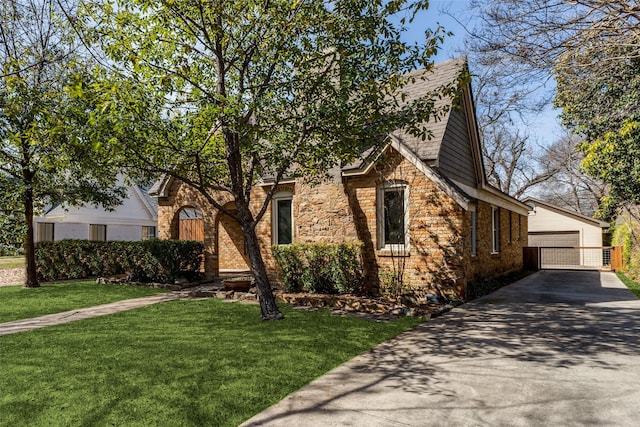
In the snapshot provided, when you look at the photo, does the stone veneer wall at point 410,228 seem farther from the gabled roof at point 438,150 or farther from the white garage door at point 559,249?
the white garage door at point 559,249

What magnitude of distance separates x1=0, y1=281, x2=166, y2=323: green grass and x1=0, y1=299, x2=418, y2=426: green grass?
2.36m

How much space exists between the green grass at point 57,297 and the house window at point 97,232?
11.3 meters

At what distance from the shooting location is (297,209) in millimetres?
12609

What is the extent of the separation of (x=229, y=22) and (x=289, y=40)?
1.18m

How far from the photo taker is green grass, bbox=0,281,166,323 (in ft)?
31.0

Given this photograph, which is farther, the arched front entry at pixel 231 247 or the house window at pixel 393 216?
the arched front entry at pixel 231 247

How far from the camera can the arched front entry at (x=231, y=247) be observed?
1669cm

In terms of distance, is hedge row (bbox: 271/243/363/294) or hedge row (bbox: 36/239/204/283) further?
hedge row (bbox: 36/239/204/283)

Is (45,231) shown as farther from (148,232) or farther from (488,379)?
(488,379)

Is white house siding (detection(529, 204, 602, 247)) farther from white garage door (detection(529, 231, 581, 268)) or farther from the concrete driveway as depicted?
the concrete driveway

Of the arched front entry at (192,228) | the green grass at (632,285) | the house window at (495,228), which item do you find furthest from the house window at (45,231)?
the green grass at (632,285)

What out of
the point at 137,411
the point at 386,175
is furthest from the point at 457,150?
the point at 137,411

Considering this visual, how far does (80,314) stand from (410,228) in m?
8.41

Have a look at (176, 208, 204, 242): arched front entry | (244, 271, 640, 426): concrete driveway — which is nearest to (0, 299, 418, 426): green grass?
(244, 271, 640, 426): concrete driveway
